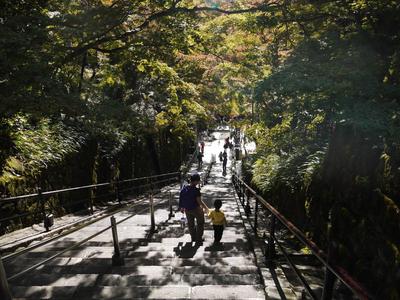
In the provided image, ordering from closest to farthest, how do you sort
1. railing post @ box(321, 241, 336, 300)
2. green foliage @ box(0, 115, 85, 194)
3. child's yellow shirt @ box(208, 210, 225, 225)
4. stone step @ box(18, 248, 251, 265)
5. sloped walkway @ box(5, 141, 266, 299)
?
1. railing post @ box(321, 241, 336, 300)
2. sloped walkway @ box(5, 141, 266, 299)
3. stone step @ box(18, 248, 251, 265)
4. child's yellow shirt @ box(208, 210, 225, 225)
5. green foliage @ box(0, 115, 85, 194)

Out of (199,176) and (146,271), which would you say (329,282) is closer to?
(146,271)

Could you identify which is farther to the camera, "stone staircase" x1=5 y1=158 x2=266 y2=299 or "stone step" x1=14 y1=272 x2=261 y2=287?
"stone step" x1=14 y1=272 x2=261 y2=287

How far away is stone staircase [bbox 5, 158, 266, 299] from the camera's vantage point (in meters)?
4.21

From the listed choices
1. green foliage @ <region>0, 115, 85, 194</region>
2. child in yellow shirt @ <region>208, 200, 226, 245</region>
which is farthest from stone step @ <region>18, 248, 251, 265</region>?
green foliage @ <region>0, 115, 85, 194</region>

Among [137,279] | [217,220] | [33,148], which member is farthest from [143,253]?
[33,148]

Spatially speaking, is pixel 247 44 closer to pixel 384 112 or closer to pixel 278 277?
pixel 384 112

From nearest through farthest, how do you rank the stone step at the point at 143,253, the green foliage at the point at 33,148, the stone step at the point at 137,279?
the stone step at the point at 137,279 → the stone step at the point at 143,253 → the green foliage at the point at 33,148

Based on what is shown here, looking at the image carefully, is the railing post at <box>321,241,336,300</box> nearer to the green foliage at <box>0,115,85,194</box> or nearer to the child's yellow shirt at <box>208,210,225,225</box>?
the child's yellow shirt at <box>208,210,225,225</box>

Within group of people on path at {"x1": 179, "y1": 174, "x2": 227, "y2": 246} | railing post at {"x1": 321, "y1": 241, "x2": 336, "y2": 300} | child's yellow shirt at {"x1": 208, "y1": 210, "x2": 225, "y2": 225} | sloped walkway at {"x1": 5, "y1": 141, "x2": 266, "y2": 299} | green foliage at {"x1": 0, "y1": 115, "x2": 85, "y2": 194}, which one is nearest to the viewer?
railing post at {"x1": 321, "y1": 241, "x2": 336, "y2": 300}

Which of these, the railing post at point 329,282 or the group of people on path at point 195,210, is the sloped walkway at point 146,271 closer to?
the group of people on path at point 195,210

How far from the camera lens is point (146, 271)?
202 inches

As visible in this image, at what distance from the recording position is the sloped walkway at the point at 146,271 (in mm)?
4211

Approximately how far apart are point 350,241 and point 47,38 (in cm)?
676

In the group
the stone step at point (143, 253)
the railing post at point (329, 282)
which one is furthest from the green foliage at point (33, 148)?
the railing post at point (329, 282)
